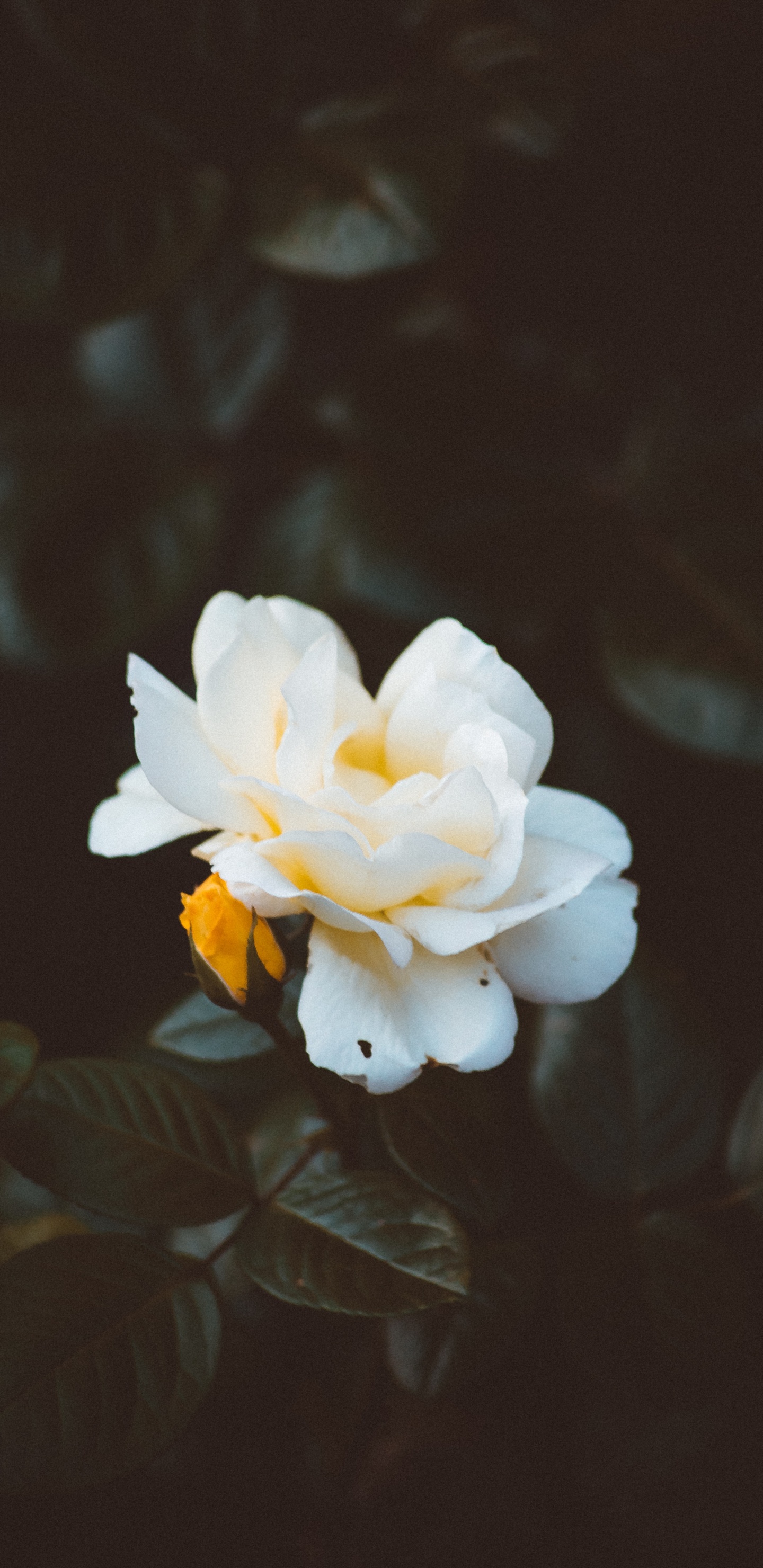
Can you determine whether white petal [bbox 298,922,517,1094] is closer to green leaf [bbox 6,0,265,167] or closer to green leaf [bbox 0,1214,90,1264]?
green leaf [bbox 0,1214,90,1264]

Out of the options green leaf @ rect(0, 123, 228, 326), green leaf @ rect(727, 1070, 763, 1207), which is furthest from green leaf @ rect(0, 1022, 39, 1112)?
green leaf @ rect(0, 123, 228, 326)

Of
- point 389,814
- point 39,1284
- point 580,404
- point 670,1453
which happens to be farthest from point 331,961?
point 580,404

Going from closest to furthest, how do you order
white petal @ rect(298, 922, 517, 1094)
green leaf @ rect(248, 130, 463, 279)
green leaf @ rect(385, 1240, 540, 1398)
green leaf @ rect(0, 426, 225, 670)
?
white petal @ rect(298, 922, 517, 1094) < green leaf @ rect(385, 1240, 540, 1398) < green leaf @ rect(248, 130, 463, 279) < green leaf @ rect(0, 426, 225, 670)

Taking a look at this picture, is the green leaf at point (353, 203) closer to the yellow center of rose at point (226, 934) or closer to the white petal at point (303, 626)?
the white petal at point (303, 626)

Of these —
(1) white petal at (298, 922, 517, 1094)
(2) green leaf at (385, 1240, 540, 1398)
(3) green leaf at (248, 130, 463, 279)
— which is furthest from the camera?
(3) green leaf at (248, 130, 463, 279)

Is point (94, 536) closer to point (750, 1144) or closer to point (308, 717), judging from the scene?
point (308, 717)

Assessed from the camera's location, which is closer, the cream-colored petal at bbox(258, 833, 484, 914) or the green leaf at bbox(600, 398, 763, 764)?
the cream-colored petal at bbox(258, 833, 484, 914)

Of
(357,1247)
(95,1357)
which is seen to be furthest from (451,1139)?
(95,1357)

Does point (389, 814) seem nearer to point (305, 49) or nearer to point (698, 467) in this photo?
point (698, 467)
